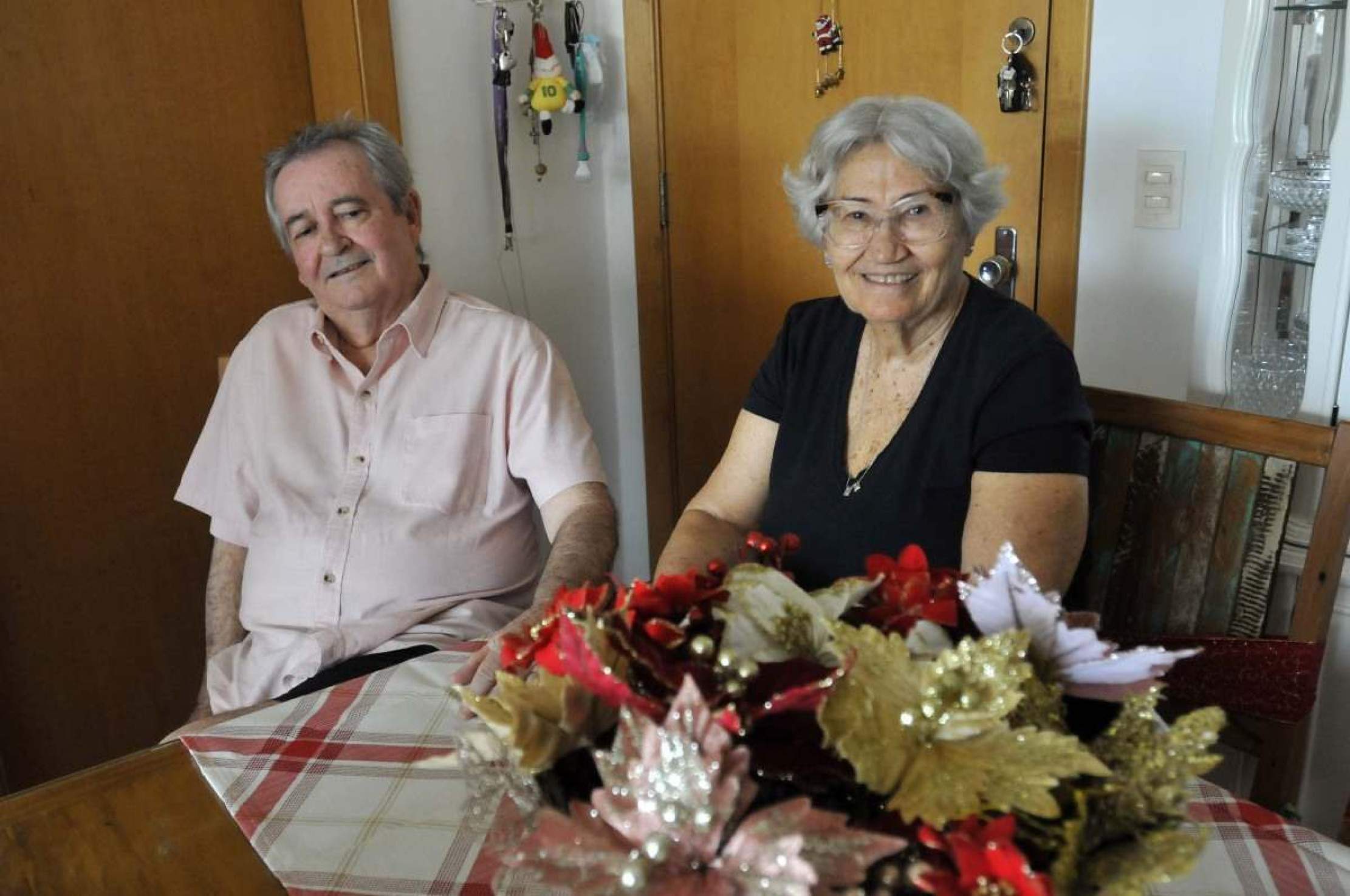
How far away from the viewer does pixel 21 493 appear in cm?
194

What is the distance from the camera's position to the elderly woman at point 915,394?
4.07 feet

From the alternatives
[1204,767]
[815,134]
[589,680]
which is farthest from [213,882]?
[815,134]

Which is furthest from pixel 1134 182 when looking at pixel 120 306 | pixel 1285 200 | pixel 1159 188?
pixel 120 306

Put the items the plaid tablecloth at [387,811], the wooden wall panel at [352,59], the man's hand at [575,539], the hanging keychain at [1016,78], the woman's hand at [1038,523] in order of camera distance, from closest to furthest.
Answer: the plaid tablecloth at [387,811], the woman's hand at [1038,523], the man's hand at [575,539], the hanging keychain at [1016,78], the wooden wall panel at [352,59]

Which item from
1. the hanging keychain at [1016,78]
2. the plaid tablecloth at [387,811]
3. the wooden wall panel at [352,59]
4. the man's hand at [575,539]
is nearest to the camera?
the plaid tablecloth at [387,811]

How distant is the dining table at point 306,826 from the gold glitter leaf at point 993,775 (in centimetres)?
30

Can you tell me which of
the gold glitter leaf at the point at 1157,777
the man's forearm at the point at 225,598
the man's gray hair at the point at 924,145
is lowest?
the man's forearm at the point at 225,598

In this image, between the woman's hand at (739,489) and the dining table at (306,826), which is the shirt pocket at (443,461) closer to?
the woman's hand at (739,489)

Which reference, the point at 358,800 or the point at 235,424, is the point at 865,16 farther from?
the point at 358,800

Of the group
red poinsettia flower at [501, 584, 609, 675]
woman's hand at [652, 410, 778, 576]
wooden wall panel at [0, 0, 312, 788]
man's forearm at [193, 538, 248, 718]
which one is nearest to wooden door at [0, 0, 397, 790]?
wooden wall panel at [0, 0, 312, 788]

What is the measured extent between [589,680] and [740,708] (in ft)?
0.26

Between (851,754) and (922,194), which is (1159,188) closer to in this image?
(922,194)

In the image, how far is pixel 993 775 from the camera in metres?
0.50

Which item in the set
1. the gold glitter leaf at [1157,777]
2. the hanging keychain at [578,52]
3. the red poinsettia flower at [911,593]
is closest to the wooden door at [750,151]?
the hanging keychain at [578,52]
